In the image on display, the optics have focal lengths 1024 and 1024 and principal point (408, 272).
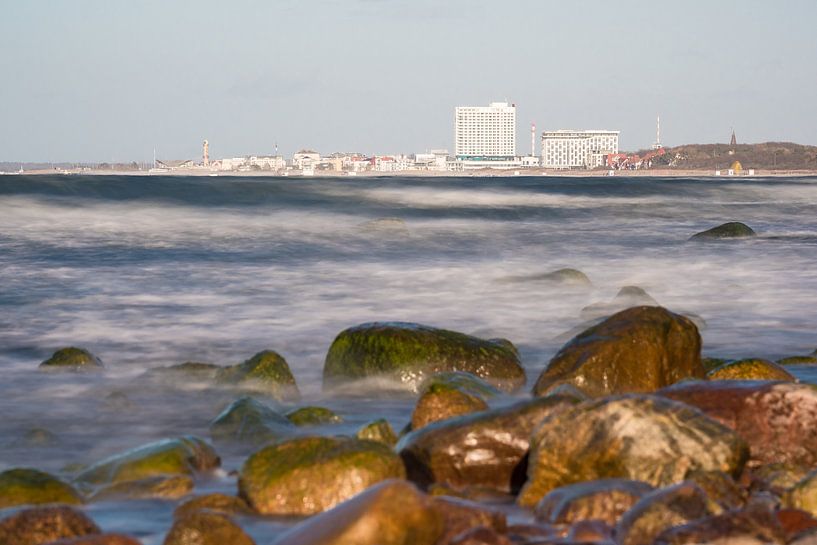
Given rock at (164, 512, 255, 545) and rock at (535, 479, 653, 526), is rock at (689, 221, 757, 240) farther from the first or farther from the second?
rock at (164, 512, 255, 545)

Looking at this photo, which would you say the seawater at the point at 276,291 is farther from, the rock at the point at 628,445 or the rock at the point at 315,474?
the rock at the point at 628,445

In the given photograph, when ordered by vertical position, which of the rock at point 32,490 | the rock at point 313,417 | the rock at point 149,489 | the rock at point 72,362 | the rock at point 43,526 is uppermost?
the rock at point 43,526

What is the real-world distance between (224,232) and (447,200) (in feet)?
57.8

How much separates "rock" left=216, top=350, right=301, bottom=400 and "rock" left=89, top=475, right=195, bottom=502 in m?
2.23

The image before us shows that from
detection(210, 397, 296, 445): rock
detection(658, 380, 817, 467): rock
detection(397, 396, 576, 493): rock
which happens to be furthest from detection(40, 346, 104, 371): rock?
detection(658, 380, 817, 467): rock

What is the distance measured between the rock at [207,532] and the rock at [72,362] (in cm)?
458

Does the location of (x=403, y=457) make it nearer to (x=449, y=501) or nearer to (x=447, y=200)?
(x=449, y=501)

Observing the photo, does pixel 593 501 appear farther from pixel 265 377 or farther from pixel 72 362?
pixel 72 362

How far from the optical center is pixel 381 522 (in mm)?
3252

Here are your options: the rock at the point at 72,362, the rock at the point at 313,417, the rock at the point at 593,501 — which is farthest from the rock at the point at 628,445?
the rock at the point at 72,362

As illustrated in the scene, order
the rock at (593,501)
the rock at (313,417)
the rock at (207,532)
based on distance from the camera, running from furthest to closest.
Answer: the rock at (313,417) < the rock at (593,501) < the rock at (207,532)

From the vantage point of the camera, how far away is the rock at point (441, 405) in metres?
5.04

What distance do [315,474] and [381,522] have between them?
2.85 feet

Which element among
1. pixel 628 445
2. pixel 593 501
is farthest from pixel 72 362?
pixel 593 501
